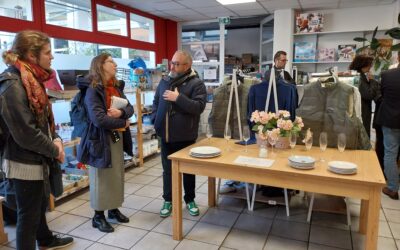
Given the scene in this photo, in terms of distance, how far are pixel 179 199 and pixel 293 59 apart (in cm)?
434

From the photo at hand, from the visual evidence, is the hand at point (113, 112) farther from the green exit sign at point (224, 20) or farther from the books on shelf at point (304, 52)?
the green exit sign at point (224, 20)

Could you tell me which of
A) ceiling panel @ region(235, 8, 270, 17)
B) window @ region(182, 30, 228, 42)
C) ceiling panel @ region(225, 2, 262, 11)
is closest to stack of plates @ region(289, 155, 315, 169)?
ceiling panel @ region(225, 2, 262, 11)

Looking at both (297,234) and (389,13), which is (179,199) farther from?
(389,13)

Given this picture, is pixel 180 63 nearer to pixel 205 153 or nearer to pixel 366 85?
pixel 205 153

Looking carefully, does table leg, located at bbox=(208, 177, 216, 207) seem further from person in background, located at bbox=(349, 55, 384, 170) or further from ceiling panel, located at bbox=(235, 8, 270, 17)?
ceiling panel, located at bbox=(235, 8, 270, 17)

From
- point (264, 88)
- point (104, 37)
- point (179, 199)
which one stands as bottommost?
point (179, 199)

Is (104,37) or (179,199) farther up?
(104,37)

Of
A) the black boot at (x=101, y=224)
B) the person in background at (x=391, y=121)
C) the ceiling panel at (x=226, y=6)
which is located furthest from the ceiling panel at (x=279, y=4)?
the black boot at (x=101, y=224)

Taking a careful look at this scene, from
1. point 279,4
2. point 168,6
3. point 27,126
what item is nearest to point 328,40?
point 279,4

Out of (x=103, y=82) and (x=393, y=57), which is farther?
(x=393, y=57)

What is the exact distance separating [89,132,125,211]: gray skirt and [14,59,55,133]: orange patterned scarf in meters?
0.73

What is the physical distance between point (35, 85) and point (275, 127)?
1.63 m

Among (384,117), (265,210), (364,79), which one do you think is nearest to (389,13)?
(364,79)

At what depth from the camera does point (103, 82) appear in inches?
96.0
